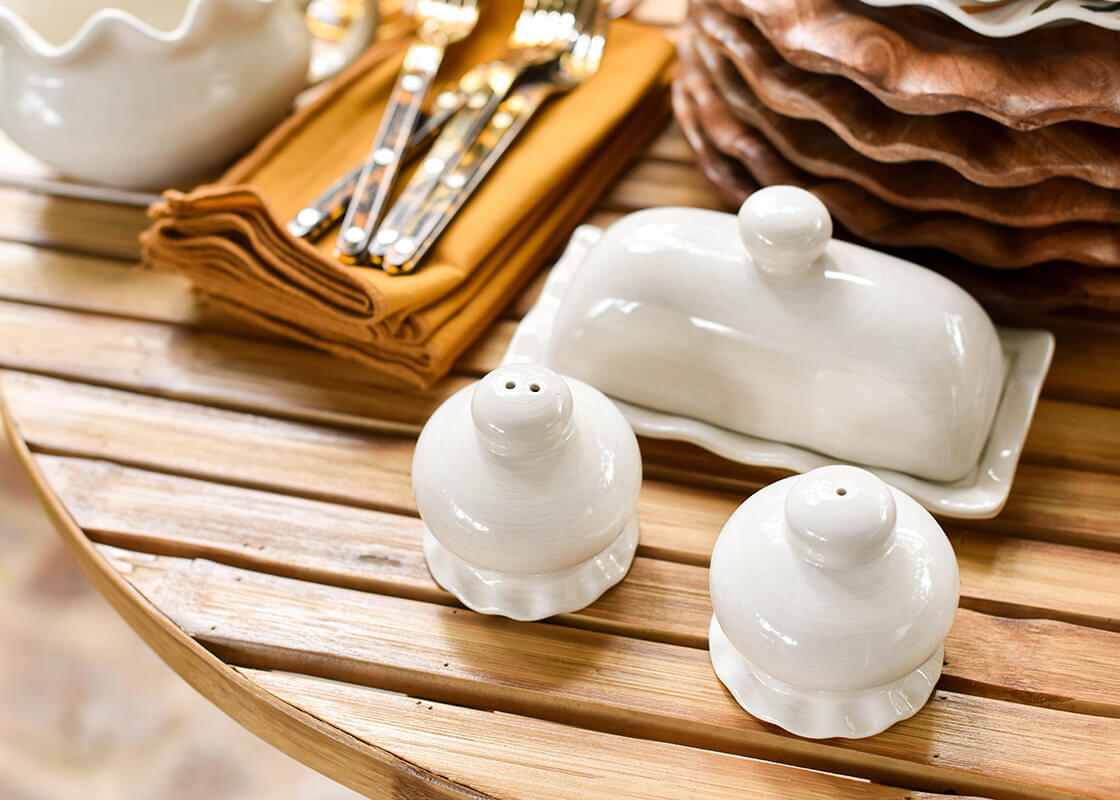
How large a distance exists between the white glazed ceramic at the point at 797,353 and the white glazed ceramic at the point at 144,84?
32 centimetres

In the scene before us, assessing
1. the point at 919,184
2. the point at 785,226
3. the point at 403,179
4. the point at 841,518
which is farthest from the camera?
the point at 403,179

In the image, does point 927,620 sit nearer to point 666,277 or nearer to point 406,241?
point 666,277

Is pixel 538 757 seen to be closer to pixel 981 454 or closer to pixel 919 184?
pixel 981 454

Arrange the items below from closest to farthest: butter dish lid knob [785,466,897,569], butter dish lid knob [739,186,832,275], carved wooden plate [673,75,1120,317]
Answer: butter dish lid knob [785,466,897,569] → butter dish lid knob [739,186,832,275] → carved wooden plate [673,75,1120,317]

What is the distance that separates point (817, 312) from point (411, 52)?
435 millimetres

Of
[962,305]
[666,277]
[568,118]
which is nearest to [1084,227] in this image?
[962,305]

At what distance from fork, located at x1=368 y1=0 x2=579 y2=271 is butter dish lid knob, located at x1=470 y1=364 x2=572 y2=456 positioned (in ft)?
0.72

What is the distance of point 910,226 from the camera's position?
2.20ft

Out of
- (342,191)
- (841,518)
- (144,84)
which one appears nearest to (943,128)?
(841,518)

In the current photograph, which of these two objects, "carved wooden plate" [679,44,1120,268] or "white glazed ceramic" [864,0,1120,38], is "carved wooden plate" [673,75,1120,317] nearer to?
"carved wooden plate" [679,44,1120,268]

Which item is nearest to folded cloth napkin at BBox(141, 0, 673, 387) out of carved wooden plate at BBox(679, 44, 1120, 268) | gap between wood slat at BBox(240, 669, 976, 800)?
carved wooden plate at BBox(679, 44, 1120, 268)

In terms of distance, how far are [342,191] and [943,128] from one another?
0.39 metres

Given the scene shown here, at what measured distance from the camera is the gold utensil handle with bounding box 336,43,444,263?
27.5 inches

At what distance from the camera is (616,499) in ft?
1.72
